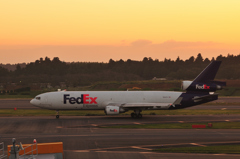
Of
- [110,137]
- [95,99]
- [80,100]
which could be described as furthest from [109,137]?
[80,100]

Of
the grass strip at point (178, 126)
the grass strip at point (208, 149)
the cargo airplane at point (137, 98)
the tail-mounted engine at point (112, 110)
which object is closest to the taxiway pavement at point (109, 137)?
the grass strip at point (208, 149)

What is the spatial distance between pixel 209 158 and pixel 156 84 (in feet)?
357

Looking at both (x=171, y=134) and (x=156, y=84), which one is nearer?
(x=171, y=134)

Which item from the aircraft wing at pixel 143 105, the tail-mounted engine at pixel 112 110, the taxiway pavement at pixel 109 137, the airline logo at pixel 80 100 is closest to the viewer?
the taxiway pavement at pixel 109 137

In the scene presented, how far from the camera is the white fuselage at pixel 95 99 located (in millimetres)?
53438

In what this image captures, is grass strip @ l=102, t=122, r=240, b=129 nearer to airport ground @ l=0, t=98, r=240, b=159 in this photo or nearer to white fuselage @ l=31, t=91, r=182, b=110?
airport ground @ l=0, t=98, r=240, b=159

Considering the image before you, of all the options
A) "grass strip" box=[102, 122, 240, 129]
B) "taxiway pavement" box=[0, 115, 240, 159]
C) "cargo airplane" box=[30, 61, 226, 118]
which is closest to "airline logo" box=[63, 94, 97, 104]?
"cargo airplane" box=[30, 61, 226, 118]

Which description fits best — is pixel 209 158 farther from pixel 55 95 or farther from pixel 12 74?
pixel 12 74

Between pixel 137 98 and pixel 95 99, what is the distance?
6589 mm

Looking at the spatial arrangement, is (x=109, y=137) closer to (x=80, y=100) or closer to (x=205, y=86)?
(x=80, y=100)

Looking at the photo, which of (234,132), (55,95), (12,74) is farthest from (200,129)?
(12,74)

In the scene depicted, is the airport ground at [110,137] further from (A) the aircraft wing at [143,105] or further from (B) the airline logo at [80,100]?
(B) the airline logo at [80,100]

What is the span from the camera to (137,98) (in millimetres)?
53906

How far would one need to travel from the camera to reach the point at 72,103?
53438 mm
